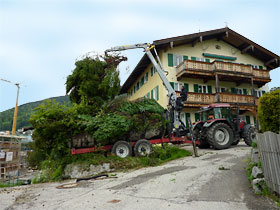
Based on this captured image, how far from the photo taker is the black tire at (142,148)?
31.1 feet

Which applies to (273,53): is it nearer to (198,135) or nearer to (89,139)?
(198,135)

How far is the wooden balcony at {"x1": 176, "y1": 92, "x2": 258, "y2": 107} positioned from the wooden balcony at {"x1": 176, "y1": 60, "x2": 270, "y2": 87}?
197 centimetres

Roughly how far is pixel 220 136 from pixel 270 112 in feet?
19.5

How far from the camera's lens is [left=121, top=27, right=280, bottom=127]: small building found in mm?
19875

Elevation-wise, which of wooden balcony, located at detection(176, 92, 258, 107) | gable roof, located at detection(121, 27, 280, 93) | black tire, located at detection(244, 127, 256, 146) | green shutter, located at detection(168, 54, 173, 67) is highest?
gable roof, located at detection(121, 27, 280, 93)

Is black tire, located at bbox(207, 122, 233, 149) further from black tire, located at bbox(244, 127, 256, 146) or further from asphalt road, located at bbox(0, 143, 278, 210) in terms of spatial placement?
asphalt road, located at bbox(0, 143, 278, 210)

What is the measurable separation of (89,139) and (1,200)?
399 cm

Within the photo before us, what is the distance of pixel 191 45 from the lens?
22281mm

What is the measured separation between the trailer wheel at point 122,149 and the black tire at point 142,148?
308mm

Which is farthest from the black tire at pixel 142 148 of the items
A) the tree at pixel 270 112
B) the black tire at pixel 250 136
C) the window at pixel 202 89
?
the window at pixel 202 89

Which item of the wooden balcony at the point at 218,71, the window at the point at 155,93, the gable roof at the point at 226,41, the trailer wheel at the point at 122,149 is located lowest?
the trailer wheel at the point at 122,149

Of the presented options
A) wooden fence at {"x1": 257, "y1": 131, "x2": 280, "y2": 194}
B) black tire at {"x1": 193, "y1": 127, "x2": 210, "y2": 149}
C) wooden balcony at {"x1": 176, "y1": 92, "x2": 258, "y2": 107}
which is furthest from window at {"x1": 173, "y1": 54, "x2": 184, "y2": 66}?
wooden fence at {"x1": 257, "y1": 131, "x2": 280, "y2": 194}

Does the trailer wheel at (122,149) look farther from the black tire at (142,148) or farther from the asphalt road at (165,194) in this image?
the asphalt road at (165,194)

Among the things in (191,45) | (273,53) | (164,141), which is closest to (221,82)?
(191,45)
